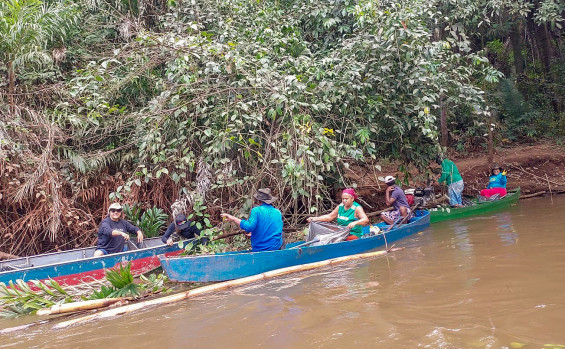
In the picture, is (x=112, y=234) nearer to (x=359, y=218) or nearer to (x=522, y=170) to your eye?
(x=359, y=218)

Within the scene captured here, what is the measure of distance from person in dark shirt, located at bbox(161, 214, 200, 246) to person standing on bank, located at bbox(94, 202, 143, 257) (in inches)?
27.1

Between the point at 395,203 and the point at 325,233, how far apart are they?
2.37 meters

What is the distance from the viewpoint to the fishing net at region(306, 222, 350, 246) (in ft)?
28.0

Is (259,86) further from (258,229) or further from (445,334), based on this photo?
(445,334)

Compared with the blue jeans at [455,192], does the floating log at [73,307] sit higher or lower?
higher

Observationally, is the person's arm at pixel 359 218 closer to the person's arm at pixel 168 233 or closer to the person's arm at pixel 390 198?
the person's arm at pixel 390 198

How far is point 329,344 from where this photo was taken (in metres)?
4.31

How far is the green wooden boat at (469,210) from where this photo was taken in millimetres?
11906

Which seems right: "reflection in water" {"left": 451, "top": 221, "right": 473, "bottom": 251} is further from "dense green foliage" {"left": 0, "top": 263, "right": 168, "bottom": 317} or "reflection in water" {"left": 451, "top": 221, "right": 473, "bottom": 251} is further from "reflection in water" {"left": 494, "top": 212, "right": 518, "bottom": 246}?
"dense green foliage" {"left": 0, "top": 263, "right": 168, "bottom": 317}

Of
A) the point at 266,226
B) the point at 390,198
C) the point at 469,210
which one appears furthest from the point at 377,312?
the point at 469,210

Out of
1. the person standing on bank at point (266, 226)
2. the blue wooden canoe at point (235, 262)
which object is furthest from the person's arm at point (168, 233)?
the blue wooden canoe at point (235, 262)

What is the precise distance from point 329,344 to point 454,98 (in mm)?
7661

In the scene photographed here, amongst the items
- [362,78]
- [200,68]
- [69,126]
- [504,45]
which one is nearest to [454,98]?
[362,78]

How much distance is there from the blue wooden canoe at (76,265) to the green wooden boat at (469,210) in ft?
19.5
